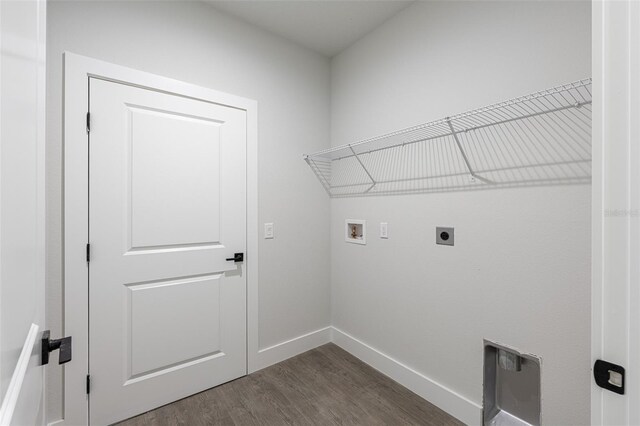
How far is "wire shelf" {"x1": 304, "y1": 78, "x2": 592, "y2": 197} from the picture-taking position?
1.27 meters

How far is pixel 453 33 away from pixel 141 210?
2.20m

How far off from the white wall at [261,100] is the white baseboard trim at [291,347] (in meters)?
0.05

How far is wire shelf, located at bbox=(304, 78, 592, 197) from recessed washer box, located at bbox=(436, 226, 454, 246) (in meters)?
0.25

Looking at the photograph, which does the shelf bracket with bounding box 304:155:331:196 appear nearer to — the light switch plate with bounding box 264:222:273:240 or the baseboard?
the light switch plate with bounding box 264:222:273:240

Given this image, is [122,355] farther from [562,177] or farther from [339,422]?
[562,177]

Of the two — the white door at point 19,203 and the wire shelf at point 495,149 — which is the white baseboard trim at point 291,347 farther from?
the white door at point 19,203

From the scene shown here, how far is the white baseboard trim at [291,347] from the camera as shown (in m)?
2.22

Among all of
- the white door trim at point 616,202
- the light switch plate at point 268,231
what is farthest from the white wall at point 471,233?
the white door trim at point 616,202

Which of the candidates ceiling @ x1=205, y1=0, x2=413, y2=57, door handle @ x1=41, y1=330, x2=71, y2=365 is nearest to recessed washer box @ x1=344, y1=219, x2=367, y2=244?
ceiling @ x1=205, y1=0, x2=413, y2=57

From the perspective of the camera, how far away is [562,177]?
1.32 m

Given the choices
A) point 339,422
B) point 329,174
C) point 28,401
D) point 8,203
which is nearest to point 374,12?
point 329,174

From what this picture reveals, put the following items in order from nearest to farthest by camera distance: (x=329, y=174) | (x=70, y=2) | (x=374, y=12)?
(x=70, y=2) → (x=374, y=12) → (x=329, y=174)

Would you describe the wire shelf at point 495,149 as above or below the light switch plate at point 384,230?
above

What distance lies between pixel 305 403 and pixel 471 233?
1497mm
